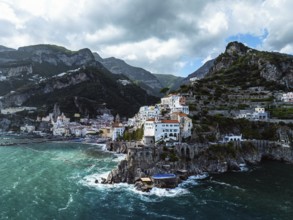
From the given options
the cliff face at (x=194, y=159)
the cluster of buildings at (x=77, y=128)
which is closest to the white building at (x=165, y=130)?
the cliff face at (x=194, y=159)

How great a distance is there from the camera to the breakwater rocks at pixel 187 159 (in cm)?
5950

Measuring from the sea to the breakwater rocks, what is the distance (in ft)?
9.94

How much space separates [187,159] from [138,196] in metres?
19.9

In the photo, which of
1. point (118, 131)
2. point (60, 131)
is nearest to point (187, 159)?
point (118, 131)

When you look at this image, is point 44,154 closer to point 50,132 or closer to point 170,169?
point 170,169

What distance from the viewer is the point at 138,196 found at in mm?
49469

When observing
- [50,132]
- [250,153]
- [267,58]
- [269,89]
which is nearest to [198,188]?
[250,153]

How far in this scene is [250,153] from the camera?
77875 millimetres

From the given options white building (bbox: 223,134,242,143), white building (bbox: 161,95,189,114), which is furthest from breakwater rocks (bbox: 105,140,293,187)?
white building (bbox: 161,95,189,114)

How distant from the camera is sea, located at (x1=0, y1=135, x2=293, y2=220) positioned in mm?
41906

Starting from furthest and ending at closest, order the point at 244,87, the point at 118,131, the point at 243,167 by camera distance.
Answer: the point at 118,131
the point at 244,87
the point at 243,167

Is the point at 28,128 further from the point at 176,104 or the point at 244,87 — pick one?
the point at 244,87

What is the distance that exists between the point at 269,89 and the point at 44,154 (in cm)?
8965

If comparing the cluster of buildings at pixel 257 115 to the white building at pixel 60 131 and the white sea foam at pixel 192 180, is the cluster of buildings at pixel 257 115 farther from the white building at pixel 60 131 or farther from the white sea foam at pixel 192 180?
the white building at pixel 60 131
